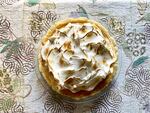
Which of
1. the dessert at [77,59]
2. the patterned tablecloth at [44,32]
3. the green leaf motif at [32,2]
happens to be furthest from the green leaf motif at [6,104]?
the green leaf motif at [32,2]

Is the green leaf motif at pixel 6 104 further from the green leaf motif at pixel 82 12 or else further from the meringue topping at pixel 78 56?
the green leaf motif at pixel 82 12

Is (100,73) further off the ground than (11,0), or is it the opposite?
(11,0)

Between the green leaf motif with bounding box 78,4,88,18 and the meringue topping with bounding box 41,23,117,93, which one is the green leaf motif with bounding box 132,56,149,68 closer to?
the meringue topping with bounding box 41,23,117,93

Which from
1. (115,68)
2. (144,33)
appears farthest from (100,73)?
(144,33)

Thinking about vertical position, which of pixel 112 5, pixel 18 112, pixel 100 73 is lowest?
pixel 18 112

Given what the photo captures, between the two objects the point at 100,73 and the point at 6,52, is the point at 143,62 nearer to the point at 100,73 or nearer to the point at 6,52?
the point at 100,73

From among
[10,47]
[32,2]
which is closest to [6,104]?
[10,47]

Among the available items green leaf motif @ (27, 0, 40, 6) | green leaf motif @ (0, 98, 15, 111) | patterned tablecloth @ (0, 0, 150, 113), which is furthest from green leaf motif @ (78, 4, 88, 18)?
green leaf motif @ (0, 98, 15, 111)
